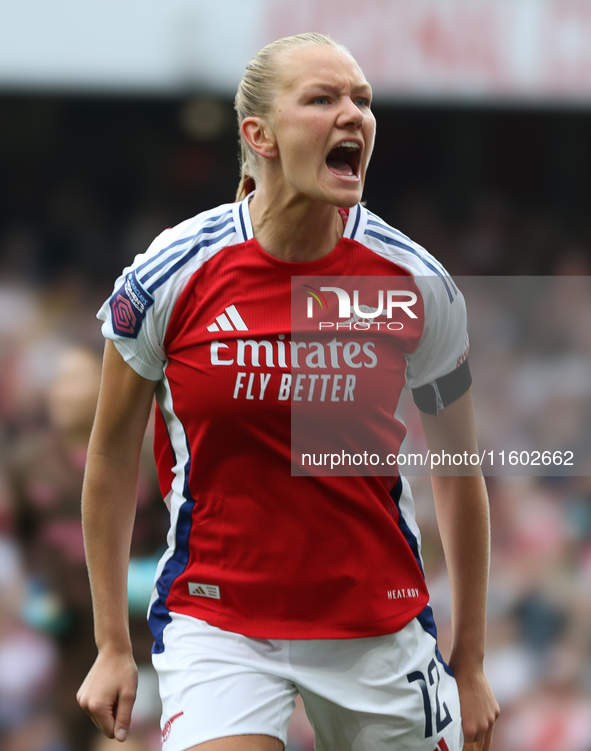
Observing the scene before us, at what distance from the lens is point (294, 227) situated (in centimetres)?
186

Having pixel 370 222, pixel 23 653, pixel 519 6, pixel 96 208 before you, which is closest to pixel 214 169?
pixel 96 208

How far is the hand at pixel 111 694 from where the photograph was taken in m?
1.85

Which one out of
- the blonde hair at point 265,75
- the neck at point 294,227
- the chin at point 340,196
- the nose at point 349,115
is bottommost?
the neck at point 294,227

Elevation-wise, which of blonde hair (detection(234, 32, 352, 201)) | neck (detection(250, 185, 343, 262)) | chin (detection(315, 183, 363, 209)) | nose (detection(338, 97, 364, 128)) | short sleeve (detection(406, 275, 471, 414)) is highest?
blonde hair (detection(234, 32, 352, 201))

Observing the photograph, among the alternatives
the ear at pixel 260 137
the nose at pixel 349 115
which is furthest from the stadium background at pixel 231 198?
the nose at pixel 349 115

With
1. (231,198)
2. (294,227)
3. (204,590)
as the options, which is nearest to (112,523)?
(204,590)

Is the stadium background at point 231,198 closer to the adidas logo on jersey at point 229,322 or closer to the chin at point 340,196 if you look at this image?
the adidas logo on jersey at point 229,322

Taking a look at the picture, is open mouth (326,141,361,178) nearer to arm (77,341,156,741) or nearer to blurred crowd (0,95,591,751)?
arm (77,341,156,741)

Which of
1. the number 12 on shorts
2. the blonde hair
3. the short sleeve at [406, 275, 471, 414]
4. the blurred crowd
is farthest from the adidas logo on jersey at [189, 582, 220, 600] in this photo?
the blurred crowd

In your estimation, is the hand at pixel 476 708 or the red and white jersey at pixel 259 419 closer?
the red and white jersey at pixel 259 419

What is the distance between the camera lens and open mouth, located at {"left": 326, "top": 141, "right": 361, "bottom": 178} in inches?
70.4

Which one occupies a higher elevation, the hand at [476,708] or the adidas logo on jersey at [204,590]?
the adidas logo on jersey at [204,590]

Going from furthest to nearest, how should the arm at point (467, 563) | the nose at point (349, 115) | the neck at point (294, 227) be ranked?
the arm at point (467, 563) < the neck at point (294, 227) < the nose at point (349, 115)

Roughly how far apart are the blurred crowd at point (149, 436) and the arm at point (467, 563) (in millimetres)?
1494
